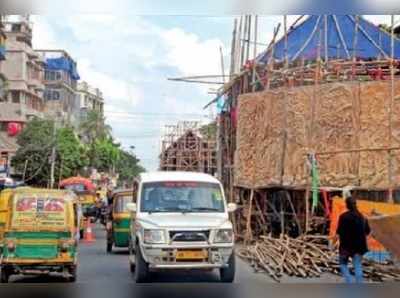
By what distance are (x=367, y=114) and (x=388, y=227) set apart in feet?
19.9

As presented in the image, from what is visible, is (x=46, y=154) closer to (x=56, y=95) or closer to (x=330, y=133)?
(x=330, y=133)

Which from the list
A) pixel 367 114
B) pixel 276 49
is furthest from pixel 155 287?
pixel 276 49

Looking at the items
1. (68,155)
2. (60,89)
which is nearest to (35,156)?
(68,155)

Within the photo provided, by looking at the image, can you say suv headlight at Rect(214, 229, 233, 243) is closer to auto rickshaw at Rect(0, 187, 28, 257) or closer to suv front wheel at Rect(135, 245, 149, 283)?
suv front wheel at Rect(135, 245, 149, 283)

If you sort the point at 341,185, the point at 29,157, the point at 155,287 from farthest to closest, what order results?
the point at 29,157 → the point at 341,185 → the point at 155,287

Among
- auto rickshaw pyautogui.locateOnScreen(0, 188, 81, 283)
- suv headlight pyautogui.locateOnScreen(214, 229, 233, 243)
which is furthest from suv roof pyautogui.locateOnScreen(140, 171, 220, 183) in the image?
auto rickshaw pyautogui.locateOnScreen(0, 188, 81, 283)

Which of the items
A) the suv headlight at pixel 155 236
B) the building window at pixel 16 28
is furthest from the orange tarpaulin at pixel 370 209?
the building window at pixel 16 28

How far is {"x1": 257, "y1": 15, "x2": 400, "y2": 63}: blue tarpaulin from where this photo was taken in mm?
19812

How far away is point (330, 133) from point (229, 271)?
5995mm

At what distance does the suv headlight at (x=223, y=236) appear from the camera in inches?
460

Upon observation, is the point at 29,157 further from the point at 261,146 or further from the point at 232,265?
the point at 232,265

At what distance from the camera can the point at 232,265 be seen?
11.9m

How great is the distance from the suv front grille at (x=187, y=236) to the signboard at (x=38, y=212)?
1.78 metres

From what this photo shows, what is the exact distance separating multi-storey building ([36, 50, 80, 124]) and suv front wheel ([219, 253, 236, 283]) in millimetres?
40901
